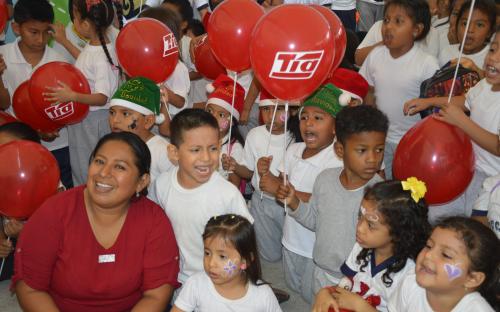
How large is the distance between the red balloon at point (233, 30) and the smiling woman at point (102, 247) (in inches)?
33.1

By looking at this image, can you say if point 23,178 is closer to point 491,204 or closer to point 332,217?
point 332,217

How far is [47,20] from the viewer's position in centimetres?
338

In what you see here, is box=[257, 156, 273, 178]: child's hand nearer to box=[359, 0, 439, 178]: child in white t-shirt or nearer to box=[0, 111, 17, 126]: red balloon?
box=[359, 0, 439, 178]: child in white t-shirt

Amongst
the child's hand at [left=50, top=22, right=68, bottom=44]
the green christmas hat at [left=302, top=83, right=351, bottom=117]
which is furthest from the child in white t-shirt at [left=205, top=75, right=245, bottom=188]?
the child's hand at [left=50, top=22, right=68, bottom=44]

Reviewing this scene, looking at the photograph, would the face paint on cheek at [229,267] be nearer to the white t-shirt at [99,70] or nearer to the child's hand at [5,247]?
the child's hand at [5,247]

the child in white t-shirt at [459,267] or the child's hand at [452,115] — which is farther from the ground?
the child's hand at [452,115]

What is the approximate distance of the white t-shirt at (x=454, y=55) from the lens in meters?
3.05

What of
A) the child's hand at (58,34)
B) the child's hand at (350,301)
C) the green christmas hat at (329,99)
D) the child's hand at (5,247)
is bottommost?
the child's hand at (5,247)

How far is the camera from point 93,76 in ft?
10.8

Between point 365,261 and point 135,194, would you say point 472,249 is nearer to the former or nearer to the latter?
point 365,261

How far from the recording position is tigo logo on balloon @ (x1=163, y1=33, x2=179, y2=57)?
9.61 feet

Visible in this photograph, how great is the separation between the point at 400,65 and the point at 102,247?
1886mm

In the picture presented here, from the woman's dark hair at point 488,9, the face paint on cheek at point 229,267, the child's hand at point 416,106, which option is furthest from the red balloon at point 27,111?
the woman's dark hair at point 488,9

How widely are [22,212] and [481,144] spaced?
5.87 feet
